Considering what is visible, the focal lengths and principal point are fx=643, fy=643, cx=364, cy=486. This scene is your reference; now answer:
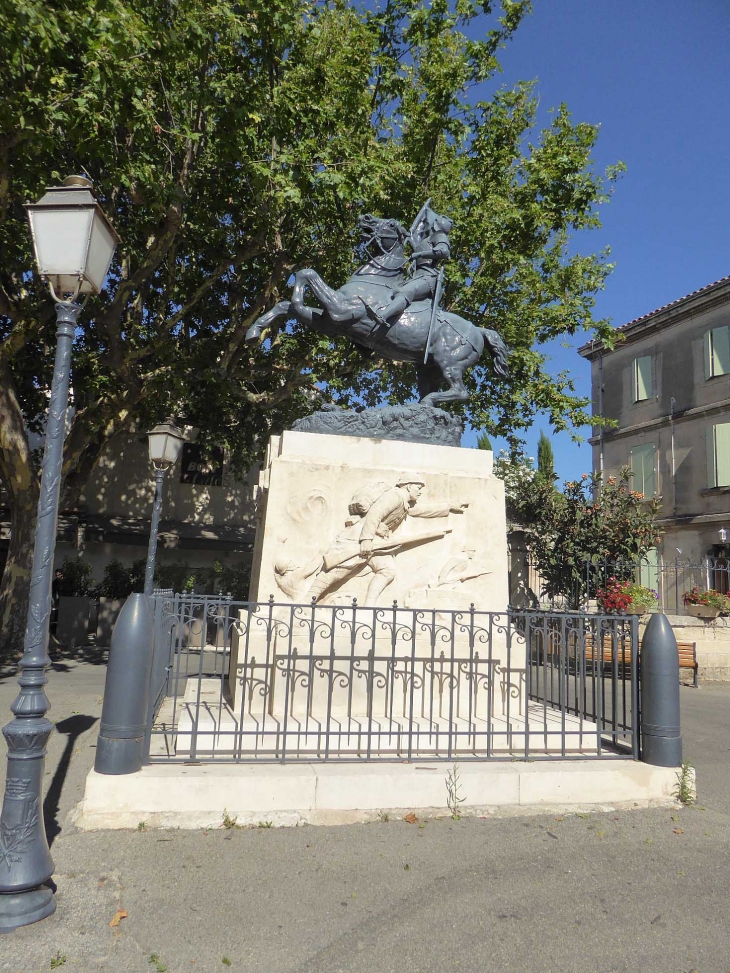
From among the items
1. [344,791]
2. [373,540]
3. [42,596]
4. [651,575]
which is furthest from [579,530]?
[42,596]

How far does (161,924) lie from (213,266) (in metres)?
13.8

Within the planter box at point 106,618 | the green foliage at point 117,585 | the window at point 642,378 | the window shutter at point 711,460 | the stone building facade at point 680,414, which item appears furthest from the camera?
the window at point 642,378

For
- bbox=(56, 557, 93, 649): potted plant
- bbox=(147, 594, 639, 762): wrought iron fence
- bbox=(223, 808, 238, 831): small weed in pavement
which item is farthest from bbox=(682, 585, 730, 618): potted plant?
bbox=(56, 557, 93, 649): potted plant

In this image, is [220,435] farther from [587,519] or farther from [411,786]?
[411,786]

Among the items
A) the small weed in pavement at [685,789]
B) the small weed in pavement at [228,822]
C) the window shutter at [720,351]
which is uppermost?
the window shutter at [720,351]

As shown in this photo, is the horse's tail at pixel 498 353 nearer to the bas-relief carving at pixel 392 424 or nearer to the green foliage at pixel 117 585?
the bas-relief carving at pixel 392 424

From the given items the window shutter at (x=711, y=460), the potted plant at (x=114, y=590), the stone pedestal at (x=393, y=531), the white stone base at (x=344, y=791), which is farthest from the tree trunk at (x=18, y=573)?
the window shutter at (x=711, y=460)

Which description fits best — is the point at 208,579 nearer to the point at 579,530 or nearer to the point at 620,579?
the point at 579,530

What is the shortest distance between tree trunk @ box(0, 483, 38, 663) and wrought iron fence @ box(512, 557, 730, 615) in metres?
12.1

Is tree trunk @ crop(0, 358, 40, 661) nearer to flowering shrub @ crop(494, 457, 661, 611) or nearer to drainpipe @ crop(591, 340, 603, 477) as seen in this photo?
flowering shrub @ crop(494, 457, 661, 611)

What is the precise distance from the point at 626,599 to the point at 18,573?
13207 mm

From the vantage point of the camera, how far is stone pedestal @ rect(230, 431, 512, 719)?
20.0 feet

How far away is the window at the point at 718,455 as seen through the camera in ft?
69.0

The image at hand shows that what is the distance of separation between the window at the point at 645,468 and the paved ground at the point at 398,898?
20.6 meters
